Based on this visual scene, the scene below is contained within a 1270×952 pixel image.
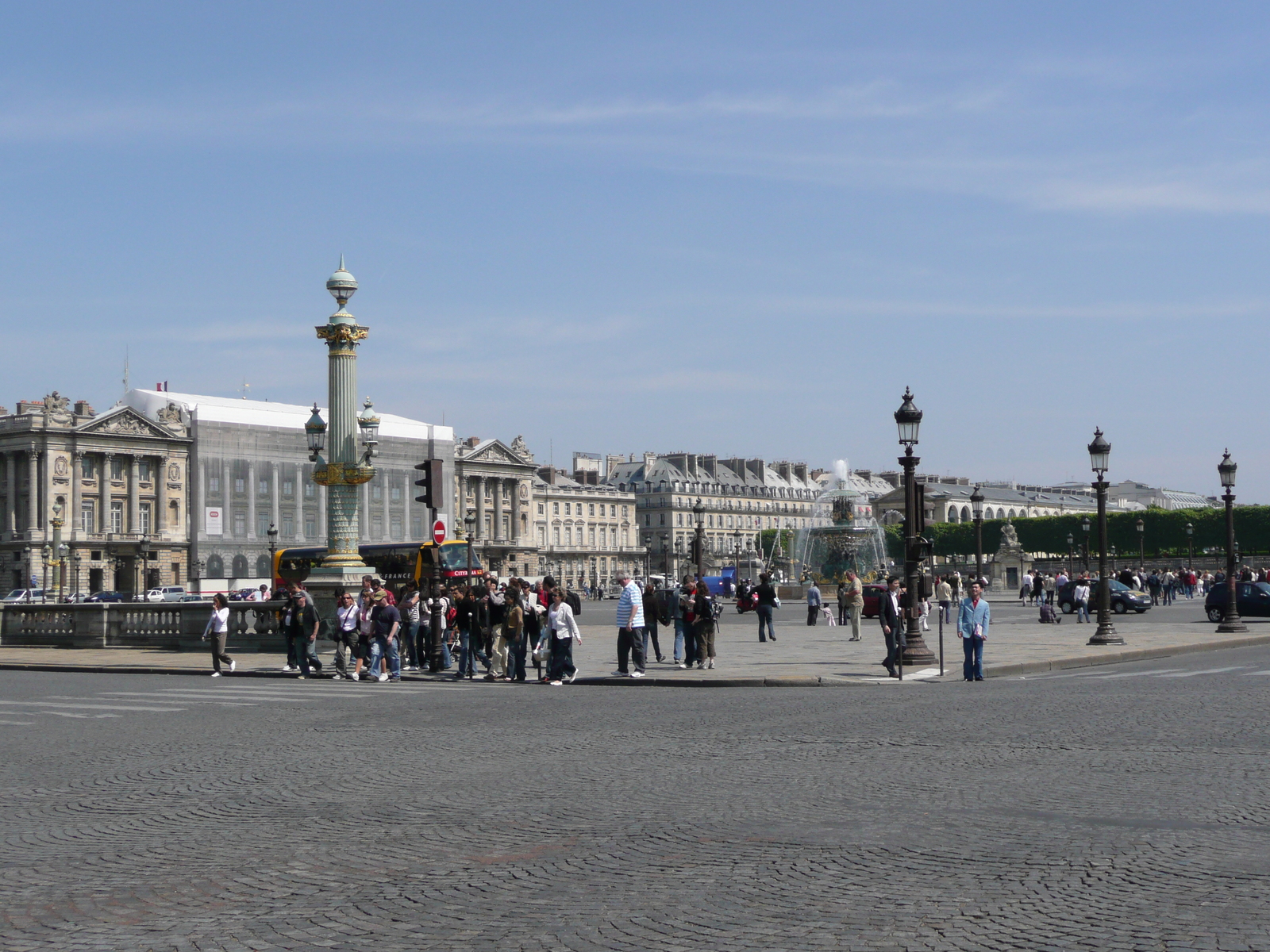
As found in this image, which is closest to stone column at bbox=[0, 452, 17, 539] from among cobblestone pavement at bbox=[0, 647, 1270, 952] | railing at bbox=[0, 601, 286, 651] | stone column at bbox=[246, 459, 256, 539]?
stone column at bbox=[246, 459, 256, 539]

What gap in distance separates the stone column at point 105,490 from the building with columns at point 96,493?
2.5 inches

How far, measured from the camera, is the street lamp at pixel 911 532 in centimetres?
2386

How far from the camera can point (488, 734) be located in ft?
50.8

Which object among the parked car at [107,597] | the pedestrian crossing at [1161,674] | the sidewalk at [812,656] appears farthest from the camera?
the parked car at [107,597]

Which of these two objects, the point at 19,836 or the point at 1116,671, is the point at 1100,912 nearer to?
the point at 19,836

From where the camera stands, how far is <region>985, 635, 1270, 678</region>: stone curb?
24.3 m

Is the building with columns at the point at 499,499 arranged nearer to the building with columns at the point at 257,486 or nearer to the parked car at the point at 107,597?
the building with columns at the point at 257,486

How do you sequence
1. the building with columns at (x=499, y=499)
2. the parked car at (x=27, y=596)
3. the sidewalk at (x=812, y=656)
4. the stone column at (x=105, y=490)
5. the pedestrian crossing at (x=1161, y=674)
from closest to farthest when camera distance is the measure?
the pedestrian crossing at (x=1161, y=674) < the sidewalk at (x=812, y=656) < the parked car at (x=27, y=596) < the stone column at (x=105, y=490) < the building with columns at (x=499, y=499)

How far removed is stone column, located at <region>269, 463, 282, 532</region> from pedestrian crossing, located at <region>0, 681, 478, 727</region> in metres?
87.0

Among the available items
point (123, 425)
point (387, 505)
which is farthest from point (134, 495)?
point (387, 505)

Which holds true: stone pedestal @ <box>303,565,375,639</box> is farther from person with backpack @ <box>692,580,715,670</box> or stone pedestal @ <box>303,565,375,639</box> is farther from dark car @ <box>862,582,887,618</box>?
dark car @ <box>862,582,887,618</box>

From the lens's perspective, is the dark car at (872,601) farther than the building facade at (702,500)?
No

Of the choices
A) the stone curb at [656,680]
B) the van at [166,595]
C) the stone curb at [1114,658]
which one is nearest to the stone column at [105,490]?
the van at [166,595]

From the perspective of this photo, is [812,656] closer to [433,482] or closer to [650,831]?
[433,482]
